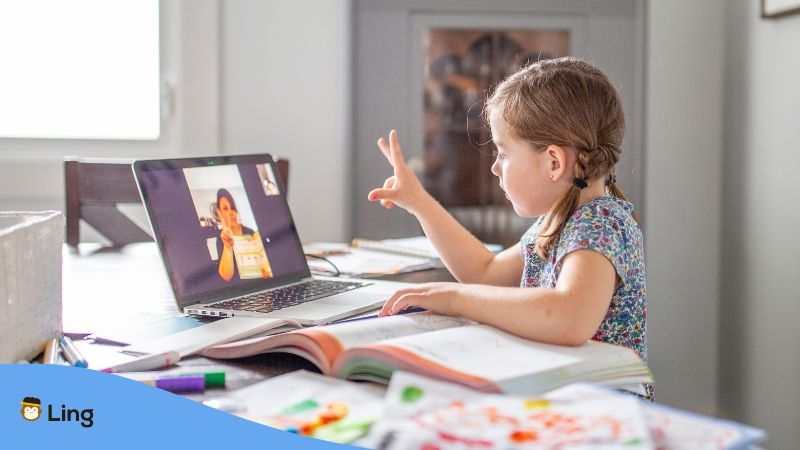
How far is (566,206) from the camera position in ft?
3.84

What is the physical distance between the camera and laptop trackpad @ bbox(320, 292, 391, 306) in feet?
3.93

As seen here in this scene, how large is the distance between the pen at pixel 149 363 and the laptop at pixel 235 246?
0.22 meters

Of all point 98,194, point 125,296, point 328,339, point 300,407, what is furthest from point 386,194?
point 98,194

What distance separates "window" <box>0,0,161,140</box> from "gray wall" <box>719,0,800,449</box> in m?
1.80

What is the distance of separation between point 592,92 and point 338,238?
180 centimetres

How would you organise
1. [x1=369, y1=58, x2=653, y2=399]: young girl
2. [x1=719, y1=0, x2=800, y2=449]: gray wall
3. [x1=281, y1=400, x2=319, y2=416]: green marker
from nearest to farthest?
[x1=281, y1=400, x2=319, y2=416]: green marker, [x1=369, y1=58, x2=653, y2=399]: young girl, [x1=719, y1=0, x2=800, y2=449]: gray wall

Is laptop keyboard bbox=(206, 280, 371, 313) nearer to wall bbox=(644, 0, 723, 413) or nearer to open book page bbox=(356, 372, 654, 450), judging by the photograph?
open book page bbox=(356, 372, 654, 450)

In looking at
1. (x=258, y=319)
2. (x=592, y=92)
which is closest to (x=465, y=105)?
(x=592, y=92)

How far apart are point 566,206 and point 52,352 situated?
0.65 m

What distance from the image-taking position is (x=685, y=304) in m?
2.94

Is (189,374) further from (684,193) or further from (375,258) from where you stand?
(684,193)

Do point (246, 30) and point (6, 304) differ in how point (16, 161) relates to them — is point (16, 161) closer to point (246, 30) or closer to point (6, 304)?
point (246, 30)

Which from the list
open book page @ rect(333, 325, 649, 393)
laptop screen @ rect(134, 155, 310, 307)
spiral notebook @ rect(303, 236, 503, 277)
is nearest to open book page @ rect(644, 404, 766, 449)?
open book page @ rect(333, 325, 649, 393)

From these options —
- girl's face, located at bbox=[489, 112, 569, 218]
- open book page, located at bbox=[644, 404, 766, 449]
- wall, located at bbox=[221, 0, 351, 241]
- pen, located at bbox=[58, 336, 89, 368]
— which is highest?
wall, located at bbox=[221, 0, 351, 241]
